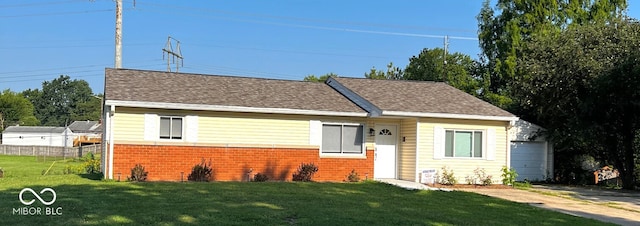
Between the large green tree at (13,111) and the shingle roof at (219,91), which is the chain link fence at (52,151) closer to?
the shingle roof at (219,91)

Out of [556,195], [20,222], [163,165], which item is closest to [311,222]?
[20,222]

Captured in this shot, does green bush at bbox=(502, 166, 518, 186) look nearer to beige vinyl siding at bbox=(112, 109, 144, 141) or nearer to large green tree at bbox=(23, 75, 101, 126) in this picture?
beige vinyl siding at bbox=(112, 109, 144, 141)

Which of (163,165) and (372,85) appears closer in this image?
(163,165)

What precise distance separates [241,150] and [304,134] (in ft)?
6.77

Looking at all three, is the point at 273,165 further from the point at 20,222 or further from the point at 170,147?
the point at 20,222

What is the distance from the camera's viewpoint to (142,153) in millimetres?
16812

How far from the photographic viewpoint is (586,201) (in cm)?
1552

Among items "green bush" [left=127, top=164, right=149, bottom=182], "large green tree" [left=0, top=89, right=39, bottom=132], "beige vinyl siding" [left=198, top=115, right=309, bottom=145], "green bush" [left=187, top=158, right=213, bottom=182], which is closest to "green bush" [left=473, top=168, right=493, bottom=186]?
"beige vinyl siding" [left=198, top=115, right=309, bottom=145]

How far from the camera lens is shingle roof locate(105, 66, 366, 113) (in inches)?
688

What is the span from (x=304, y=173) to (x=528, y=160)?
9.73 m

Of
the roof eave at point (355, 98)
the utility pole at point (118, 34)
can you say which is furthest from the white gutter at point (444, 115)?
the utility pole at point (118, 34)

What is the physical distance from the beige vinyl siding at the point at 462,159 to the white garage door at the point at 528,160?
3.24 meters

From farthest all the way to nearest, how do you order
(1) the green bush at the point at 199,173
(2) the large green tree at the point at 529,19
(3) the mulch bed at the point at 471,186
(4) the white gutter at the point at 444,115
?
(2) the large green tree at the point at 529,19 < (3) the mulch bed at the point at 471,186 < (4) the white gutter at the point at 444,115 < (1) the green bush at the point at 199,173

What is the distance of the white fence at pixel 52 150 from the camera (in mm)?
49562
